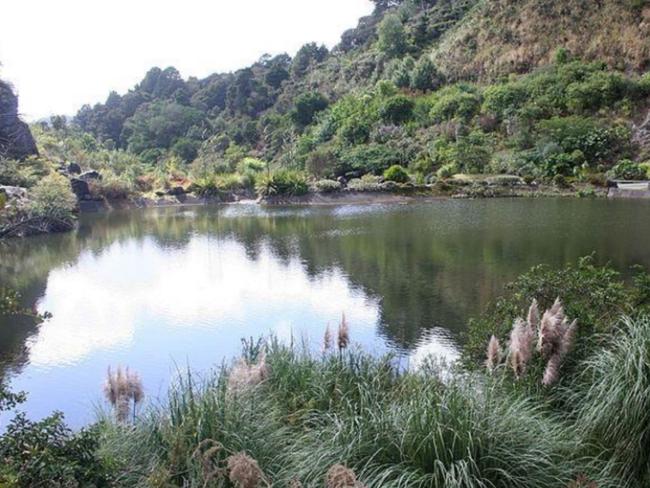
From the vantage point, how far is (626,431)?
4.05 meters

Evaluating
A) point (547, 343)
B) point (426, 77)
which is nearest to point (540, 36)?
point (426, 77)

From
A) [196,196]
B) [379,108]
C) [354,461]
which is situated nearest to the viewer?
[354,461]

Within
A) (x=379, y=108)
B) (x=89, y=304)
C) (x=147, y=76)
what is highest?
(x=147, y=76)

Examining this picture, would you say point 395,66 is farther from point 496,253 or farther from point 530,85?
point 496,253

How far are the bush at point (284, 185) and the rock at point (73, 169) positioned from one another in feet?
43.4

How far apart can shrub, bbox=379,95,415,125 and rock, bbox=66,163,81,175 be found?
24.1 metres

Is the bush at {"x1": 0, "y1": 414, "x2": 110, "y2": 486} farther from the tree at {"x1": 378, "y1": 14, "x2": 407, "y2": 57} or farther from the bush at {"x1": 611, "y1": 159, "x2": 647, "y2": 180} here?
the tree at {"x1": 378, "y1": 14, "x2": 407, "y2": 57}

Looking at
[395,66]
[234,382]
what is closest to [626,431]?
[234,382]

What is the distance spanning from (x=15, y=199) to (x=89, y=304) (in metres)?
14.0

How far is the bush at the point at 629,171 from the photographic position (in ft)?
104

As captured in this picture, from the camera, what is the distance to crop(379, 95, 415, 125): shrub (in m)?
47.7

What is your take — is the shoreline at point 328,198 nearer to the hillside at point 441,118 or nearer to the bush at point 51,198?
the hillside at point 441,118

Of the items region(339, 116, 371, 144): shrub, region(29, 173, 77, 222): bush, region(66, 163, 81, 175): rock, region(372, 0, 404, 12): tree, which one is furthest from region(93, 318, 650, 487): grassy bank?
region(372, 0, 404, 12): tree

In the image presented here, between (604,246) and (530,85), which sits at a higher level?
(530,85)
